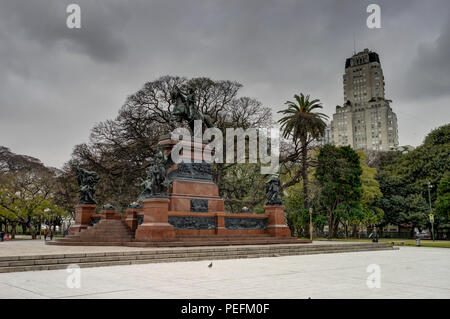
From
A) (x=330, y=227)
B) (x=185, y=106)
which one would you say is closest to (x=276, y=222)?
(x=185, y=106)

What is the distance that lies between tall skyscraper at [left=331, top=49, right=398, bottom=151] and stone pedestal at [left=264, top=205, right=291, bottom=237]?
333 ft

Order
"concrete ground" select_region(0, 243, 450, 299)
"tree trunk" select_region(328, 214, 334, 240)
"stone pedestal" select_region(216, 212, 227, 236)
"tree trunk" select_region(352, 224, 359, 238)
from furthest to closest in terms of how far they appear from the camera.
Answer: "tree trunk" select_region(352, 224, 359, 238)
"tree trunk" select_region(328, 214, 334, 240)
"stone pedestal" select_region(216, 212, 227, 236)
"concrete ground" select_region(0, 243, 450, 299)

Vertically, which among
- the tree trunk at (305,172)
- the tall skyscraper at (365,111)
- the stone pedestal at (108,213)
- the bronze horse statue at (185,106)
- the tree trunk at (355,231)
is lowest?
the tree trunk at (355,231)

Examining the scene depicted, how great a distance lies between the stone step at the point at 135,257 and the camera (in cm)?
1138

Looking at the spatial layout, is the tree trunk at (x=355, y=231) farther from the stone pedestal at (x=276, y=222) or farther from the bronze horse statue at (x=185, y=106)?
the bronze horse statue at (x=185, y=106)

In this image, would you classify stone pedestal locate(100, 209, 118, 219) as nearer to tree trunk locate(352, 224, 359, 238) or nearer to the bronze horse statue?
the bronze horse statue

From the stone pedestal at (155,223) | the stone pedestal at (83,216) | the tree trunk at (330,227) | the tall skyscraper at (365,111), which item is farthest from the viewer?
the tall skyscraper at (365,111)

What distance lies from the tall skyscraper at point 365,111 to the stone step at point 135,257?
352 ft

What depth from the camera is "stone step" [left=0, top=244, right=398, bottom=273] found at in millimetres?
11375

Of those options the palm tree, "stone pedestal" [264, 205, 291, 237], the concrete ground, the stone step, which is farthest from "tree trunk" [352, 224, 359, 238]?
the concrete ground

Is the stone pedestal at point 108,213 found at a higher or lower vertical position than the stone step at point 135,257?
higher

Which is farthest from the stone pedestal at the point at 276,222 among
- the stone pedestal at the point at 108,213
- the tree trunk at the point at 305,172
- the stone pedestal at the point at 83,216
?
the tree trunk at the point at 305,172
